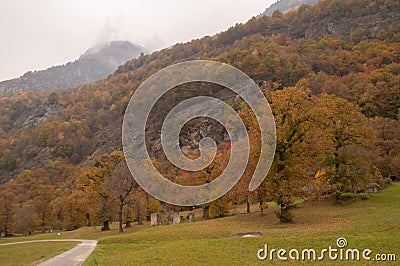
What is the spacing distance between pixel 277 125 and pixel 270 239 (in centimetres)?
1199

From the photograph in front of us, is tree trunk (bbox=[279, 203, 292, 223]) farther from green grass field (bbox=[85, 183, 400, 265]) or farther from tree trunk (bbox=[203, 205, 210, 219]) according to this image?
tree trunk (bbox=[203, 205, 210, 219])

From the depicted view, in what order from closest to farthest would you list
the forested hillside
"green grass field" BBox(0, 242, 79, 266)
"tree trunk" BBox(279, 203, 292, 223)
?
"green grass field" BBox(0, 242, 79, 266) < "tree trunk" BBox(279, 203, 292, 223) < the forested hillside

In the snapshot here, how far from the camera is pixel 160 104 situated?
389 ft

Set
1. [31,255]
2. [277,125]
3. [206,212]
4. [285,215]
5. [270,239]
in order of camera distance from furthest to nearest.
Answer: [206,212], [277,125], [285,215], [31,255], [270,239]

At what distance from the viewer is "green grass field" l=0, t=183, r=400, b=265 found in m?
16.2

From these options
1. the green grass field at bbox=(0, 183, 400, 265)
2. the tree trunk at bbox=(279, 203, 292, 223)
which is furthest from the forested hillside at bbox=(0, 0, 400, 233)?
the green grass field at bbox=(0, 183, 400, 265)

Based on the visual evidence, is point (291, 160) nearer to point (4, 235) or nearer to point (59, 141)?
point (4, 235)

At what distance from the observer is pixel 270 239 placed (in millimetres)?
19672

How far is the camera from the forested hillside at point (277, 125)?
29.3 m

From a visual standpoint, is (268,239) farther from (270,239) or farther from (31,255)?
(31,255)

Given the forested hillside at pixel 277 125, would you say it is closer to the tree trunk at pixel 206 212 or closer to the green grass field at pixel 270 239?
the tree trunk at pixel 206 212

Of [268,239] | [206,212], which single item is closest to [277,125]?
[268,239]

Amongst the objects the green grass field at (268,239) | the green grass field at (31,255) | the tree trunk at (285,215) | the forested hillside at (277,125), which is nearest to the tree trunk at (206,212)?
the forested hillside at (277,125)

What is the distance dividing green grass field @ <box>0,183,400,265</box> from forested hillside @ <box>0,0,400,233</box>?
2.59 meters
